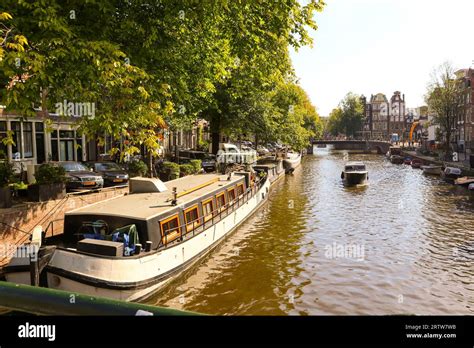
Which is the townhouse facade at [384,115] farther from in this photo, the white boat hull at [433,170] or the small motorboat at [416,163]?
the white boat hull at [433,170]

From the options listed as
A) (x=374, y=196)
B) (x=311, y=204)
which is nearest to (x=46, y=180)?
(x=311, y=204)

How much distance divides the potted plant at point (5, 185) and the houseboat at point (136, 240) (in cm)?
344

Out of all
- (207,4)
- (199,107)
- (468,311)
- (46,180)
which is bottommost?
(468,311)

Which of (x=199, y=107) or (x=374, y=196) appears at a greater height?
(x=199, y=107)

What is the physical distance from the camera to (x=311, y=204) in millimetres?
32500

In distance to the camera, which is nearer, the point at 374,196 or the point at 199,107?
the point at 199,107

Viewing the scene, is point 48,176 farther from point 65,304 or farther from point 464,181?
point 464,181

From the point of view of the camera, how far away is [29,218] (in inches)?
650

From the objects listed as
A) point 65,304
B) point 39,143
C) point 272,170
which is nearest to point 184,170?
point 39,143

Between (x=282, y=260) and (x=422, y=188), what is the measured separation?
28.1 meters

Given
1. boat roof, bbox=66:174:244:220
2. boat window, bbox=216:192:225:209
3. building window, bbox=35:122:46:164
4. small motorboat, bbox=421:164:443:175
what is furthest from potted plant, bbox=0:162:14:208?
small motorboat, bbox=421:164:443:175

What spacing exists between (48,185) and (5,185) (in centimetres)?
176

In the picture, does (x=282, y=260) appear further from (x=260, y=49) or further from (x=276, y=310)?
(x=260, y=49)

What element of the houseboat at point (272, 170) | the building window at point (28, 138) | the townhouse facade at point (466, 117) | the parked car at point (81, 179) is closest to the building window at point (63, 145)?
the building window at point (28, 138)
